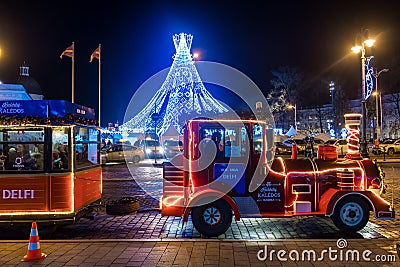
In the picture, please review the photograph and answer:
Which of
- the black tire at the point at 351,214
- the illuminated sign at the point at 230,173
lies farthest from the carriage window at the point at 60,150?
the black tire at the point at 351,214

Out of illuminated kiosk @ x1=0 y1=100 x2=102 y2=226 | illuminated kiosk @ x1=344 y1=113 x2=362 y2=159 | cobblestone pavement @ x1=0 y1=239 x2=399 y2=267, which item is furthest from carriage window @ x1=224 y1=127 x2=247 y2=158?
illuminated kiosk @ x1=0 y1=100 x2=102 y2=226

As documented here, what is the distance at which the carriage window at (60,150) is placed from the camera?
27.0 ft

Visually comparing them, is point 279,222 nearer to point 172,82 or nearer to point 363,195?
point 363,195

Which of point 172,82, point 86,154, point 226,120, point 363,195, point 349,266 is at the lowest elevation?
point 349,266

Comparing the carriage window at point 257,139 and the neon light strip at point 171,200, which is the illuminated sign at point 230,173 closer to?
the carriage window at point 257,139

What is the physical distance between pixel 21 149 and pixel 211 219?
13.7 ft

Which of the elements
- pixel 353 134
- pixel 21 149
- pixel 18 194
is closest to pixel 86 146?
pixel 21 149

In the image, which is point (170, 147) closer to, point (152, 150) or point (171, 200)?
point (152, 150)

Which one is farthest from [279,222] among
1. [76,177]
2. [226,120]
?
[76,177]

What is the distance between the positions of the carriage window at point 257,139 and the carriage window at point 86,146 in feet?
12.4

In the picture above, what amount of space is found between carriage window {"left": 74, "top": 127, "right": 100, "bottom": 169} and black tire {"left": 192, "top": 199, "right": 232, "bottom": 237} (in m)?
2.78

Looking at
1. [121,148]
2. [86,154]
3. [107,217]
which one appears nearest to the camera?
[86,154]

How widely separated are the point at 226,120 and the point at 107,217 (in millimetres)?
4213

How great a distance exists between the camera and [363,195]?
8281mm
